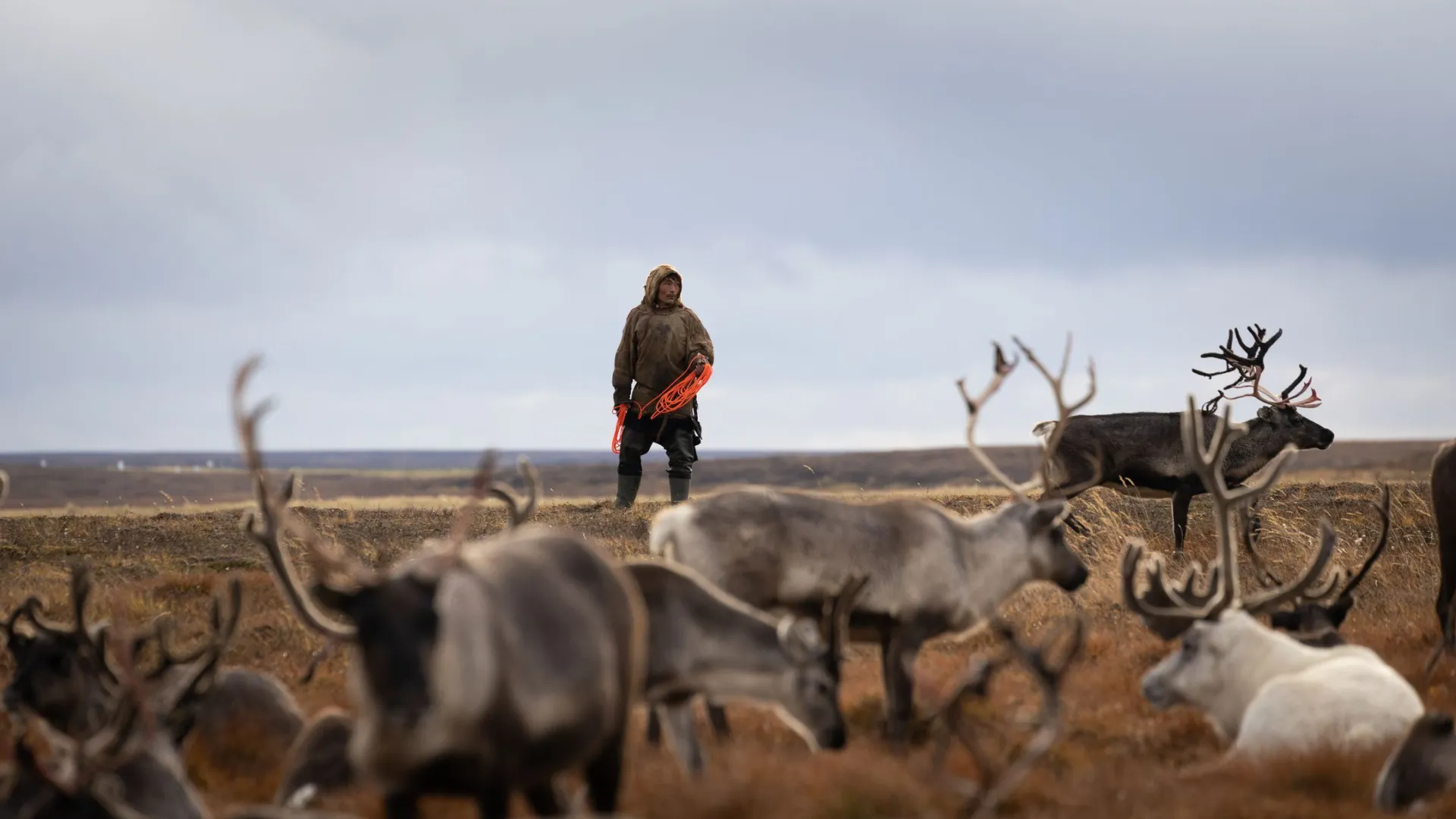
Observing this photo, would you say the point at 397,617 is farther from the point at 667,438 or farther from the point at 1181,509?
the point at 1181,509

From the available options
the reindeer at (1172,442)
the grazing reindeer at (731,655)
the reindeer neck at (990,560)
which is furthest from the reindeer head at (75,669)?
the reindeer at (1172,442)

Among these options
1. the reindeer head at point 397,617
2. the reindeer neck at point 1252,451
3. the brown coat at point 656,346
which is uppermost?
the brown coat at point 656,346

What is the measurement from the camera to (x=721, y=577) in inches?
284

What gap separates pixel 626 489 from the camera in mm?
15430

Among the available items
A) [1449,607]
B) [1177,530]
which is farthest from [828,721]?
[1177,530]

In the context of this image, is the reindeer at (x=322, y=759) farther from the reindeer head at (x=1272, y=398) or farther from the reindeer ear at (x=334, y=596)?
the reindeer head at (x=1272, y=398)

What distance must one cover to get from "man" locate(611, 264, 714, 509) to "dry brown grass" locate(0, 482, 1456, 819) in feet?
2.86

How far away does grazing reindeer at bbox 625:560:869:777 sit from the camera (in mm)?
5773

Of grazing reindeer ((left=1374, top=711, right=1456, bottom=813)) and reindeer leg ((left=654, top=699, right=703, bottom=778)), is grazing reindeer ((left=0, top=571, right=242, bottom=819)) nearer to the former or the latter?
reindeer leg ((left=654, top=699, right=703, bottom=778))

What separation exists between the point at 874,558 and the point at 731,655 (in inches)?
73.6

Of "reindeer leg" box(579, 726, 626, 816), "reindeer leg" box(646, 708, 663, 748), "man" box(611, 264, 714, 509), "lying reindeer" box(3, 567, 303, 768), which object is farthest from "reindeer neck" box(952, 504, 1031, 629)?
"man" box(611, 264, 714, 509)

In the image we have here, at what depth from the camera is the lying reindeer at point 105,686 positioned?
664 centimetres

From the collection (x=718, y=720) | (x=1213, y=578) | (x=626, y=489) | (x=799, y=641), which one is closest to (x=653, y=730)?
(x=718, y=720)

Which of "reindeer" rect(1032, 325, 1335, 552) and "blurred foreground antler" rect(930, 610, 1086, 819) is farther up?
"reindeer" rect(1032, 325, 1335, 552)
